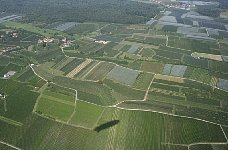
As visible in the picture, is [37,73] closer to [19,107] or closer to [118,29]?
[19,107]

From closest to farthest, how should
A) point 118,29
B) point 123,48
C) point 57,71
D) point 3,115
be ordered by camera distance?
point 3,115 < point 57,71 < point 123,48 < point 118,29

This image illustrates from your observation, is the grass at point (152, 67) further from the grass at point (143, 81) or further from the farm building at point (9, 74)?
the farm building at point (9, 74)

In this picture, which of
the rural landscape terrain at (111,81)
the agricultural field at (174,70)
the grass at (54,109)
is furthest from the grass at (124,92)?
the agricultural field at (174,70)

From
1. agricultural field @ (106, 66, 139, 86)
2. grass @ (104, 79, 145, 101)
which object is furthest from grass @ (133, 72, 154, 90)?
grass @ (104, 79, 145, 101)

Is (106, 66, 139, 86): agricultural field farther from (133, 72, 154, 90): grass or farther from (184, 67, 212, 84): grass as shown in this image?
(184, 67, 212, 84): grass

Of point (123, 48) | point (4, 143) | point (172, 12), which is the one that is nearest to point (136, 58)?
point (123, 48)
